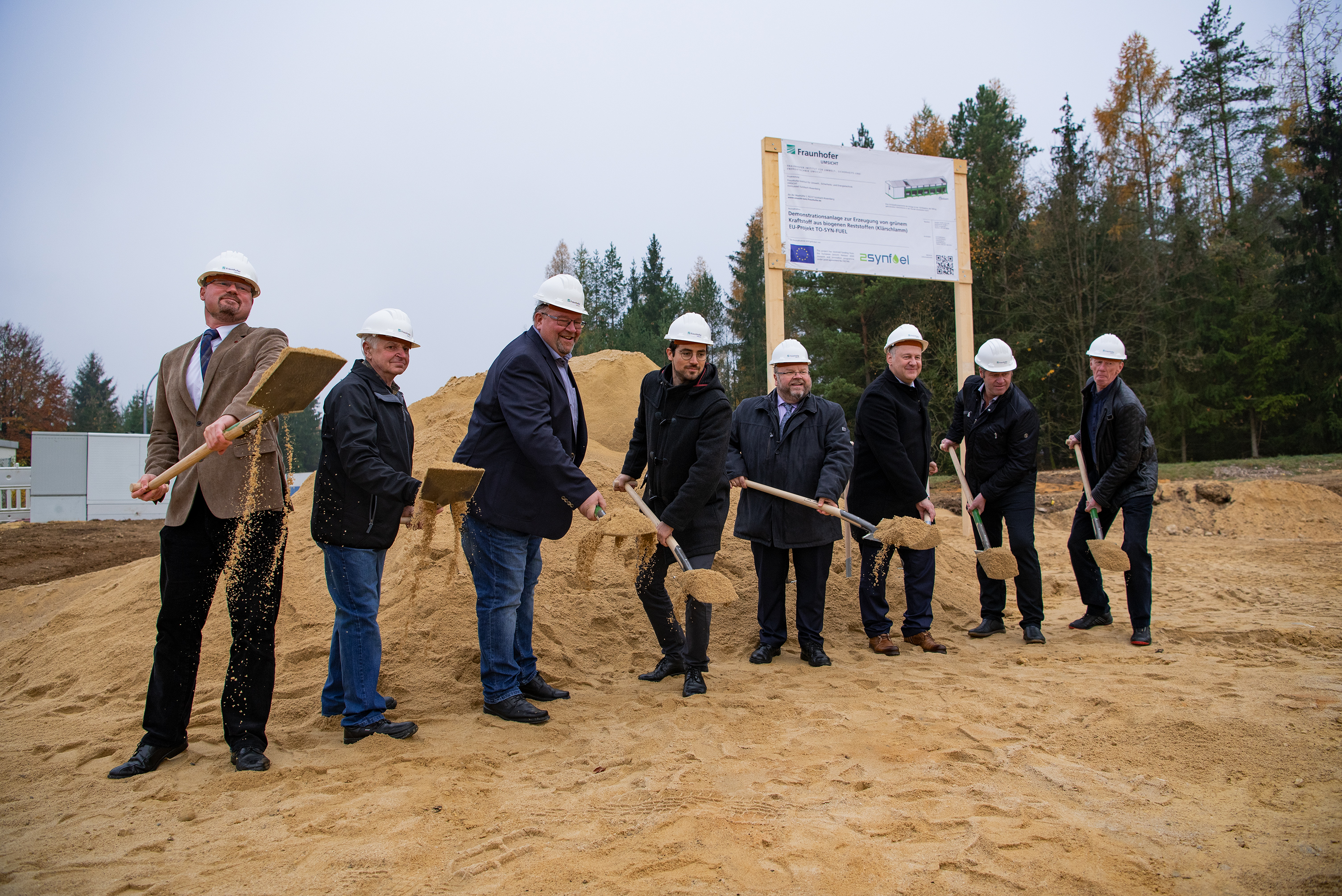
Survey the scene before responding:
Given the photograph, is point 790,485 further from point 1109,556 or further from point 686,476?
point 1109,556

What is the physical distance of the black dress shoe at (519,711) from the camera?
12.4ft

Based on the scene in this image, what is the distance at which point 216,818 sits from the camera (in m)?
2.84

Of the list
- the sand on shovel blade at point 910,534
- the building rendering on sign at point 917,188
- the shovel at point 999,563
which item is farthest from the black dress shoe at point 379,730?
the building rendering on sign at point 917,188

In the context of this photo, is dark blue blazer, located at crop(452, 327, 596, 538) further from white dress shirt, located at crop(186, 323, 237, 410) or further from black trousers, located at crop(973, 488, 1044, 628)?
black trousers, located at crop(973, 488, 1044, 628)

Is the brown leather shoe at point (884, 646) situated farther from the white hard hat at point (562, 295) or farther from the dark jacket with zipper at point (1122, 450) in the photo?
the white hard hat at point (562, 295)

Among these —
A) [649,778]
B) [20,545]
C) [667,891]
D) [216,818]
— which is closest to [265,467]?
[216,818]

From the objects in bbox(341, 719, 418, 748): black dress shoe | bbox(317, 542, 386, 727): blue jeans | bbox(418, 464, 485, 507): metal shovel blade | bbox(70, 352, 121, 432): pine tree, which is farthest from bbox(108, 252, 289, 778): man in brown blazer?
bbox(70, 352, 121, 432): pine tree

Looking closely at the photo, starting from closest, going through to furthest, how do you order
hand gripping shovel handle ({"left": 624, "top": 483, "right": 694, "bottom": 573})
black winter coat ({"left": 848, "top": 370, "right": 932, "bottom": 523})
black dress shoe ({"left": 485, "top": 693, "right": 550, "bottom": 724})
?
black dress shoe ({"left": 485, "top": 693, "right": 550, "bottom": 724}) → hand gripping shovel handle ({"left": 624, "top": 483, "right": 694, "bottom": 573}) → black winter coat ({"left": 848, "top": 370, "right": 932, "bottom": 523})

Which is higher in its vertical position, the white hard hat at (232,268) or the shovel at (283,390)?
the white hard hat at (232,268)

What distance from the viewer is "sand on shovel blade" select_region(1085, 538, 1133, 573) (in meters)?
5.18

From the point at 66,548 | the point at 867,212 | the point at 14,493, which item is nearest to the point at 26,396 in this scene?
the point at 14,493

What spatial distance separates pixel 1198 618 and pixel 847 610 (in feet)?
8.75

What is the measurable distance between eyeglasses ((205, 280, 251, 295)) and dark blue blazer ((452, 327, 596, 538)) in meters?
1.08

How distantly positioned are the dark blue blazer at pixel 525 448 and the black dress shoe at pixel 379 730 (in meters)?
0.96
